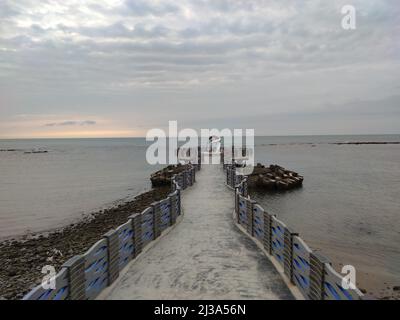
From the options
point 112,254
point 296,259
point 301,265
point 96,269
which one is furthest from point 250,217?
point 96,269

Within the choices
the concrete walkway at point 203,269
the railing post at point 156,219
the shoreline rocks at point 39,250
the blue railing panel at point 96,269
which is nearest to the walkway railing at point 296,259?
the concrete walkway at point 203,269

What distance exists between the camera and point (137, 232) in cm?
920

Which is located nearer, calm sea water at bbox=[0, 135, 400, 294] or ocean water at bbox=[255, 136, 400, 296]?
ocean water at bbox=[255, 136, 400, 296]

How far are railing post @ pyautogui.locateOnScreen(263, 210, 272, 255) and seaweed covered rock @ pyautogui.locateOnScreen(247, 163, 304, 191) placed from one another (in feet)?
81.9

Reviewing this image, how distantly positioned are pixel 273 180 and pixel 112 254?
1132 inches

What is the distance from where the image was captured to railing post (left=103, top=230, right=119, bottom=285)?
23.8ft

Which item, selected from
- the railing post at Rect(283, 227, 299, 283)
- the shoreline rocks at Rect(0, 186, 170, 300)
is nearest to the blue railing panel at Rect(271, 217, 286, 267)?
the railing post at Rect(283, 227, 299, 283)

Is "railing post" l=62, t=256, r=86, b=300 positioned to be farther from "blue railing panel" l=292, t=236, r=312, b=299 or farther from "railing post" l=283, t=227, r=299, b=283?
"railing post" l=283, t=227, r=299, b=283

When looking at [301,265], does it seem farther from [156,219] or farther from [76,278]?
[156,219]

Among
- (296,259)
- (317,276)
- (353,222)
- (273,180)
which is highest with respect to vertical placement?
(317,276)

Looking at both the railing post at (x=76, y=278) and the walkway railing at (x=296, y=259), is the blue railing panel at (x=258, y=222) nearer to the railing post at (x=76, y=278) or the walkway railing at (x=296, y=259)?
the walkway railing at (x=296, y=259)

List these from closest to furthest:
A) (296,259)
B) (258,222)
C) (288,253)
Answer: (296,259), (288,253), (258,222)

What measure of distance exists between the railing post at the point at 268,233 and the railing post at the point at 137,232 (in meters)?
3.37
